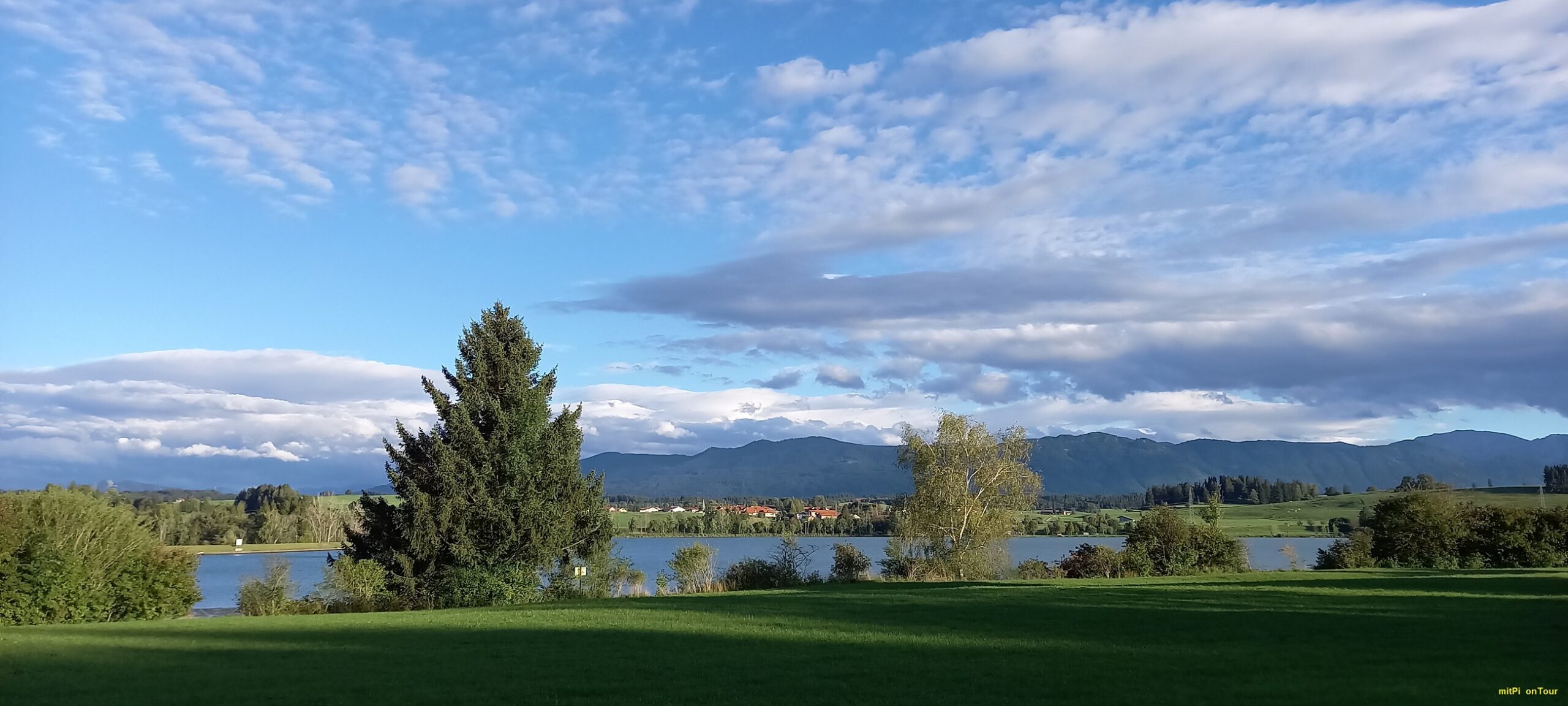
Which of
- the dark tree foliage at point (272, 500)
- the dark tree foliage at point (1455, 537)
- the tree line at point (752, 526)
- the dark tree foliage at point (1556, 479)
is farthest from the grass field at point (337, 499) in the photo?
the dark tree foliage at point (1556, 479)

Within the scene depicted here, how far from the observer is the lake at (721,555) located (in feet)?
118

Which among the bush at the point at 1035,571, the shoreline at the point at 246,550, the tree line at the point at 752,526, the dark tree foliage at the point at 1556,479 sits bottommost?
the shoreline at the point at 246,550

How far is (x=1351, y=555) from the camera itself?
129ft

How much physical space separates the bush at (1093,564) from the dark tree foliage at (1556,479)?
91382 millimetres

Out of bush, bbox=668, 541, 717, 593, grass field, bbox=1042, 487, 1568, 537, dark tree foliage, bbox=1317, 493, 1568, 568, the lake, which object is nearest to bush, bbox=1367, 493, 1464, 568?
dark tree foliage, bbox=1317, 493, 1568, 568

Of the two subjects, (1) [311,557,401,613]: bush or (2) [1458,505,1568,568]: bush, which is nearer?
(1) [311,557,401,613]: bush

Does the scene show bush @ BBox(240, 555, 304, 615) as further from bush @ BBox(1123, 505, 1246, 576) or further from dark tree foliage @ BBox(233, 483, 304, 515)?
dark tree foliage @ BBox(233, 483, 304, 515)

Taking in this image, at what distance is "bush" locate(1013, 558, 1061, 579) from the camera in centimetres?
Answer: 3956

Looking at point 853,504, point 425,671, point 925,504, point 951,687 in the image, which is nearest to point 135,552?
point 425,671

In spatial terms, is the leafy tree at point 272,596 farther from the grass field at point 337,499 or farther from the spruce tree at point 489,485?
the grass field at point 337,499

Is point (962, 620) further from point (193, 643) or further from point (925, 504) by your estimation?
point (925, 504)

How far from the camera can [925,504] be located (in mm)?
40875

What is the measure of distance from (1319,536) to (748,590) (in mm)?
80370

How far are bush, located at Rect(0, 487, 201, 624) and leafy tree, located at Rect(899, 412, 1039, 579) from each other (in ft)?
86.6
